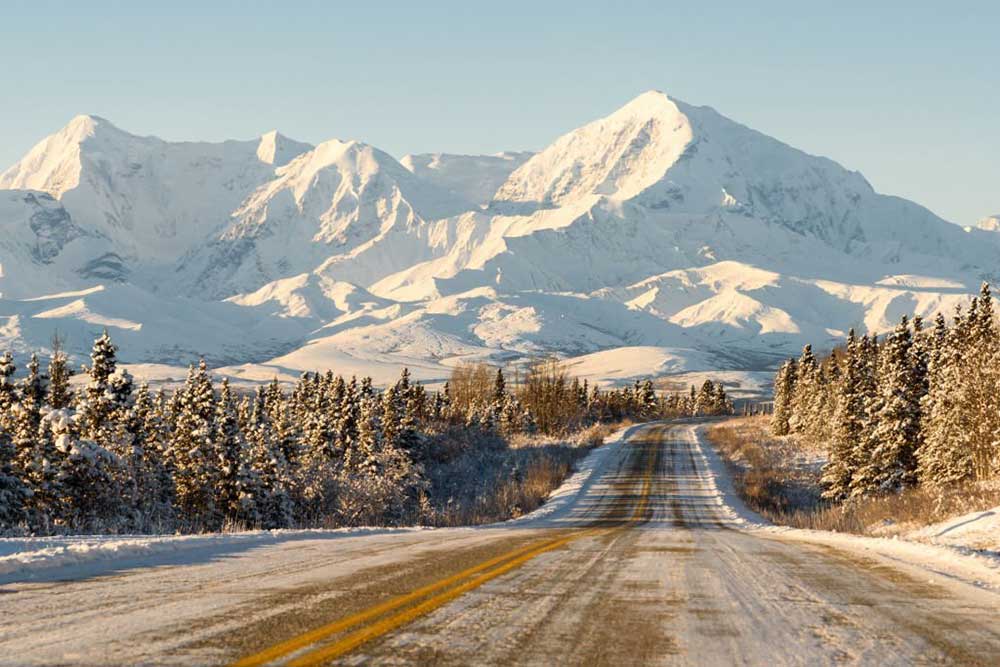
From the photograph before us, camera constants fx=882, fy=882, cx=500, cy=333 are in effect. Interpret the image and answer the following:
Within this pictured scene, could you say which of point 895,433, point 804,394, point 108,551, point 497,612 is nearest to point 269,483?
point 895,433

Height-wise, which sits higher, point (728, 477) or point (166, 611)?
point (166, 611)

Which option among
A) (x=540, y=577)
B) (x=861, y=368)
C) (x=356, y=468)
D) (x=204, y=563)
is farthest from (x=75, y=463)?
(x=861, y=368)

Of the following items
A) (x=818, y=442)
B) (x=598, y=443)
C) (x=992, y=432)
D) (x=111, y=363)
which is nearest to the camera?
(x=992, y=432)

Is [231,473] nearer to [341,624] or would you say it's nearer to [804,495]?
[341,624]

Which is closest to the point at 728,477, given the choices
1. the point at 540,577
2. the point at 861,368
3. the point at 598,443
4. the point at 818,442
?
the point at 861,368

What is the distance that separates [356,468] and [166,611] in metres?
52.8

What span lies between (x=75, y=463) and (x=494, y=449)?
163 ft

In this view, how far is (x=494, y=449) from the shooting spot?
7719 cm

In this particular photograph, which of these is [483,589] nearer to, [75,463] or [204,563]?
[204,563]

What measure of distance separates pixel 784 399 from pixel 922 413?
1878 inches

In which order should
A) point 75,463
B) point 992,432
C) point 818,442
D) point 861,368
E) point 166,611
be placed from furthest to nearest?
point 818,442 < point 861,368 < point 992,432 < point 75,463 < point 166,611

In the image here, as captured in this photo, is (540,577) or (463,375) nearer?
(540,577)

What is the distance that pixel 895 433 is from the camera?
131ft

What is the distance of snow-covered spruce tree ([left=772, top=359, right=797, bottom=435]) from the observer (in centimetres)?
8388
